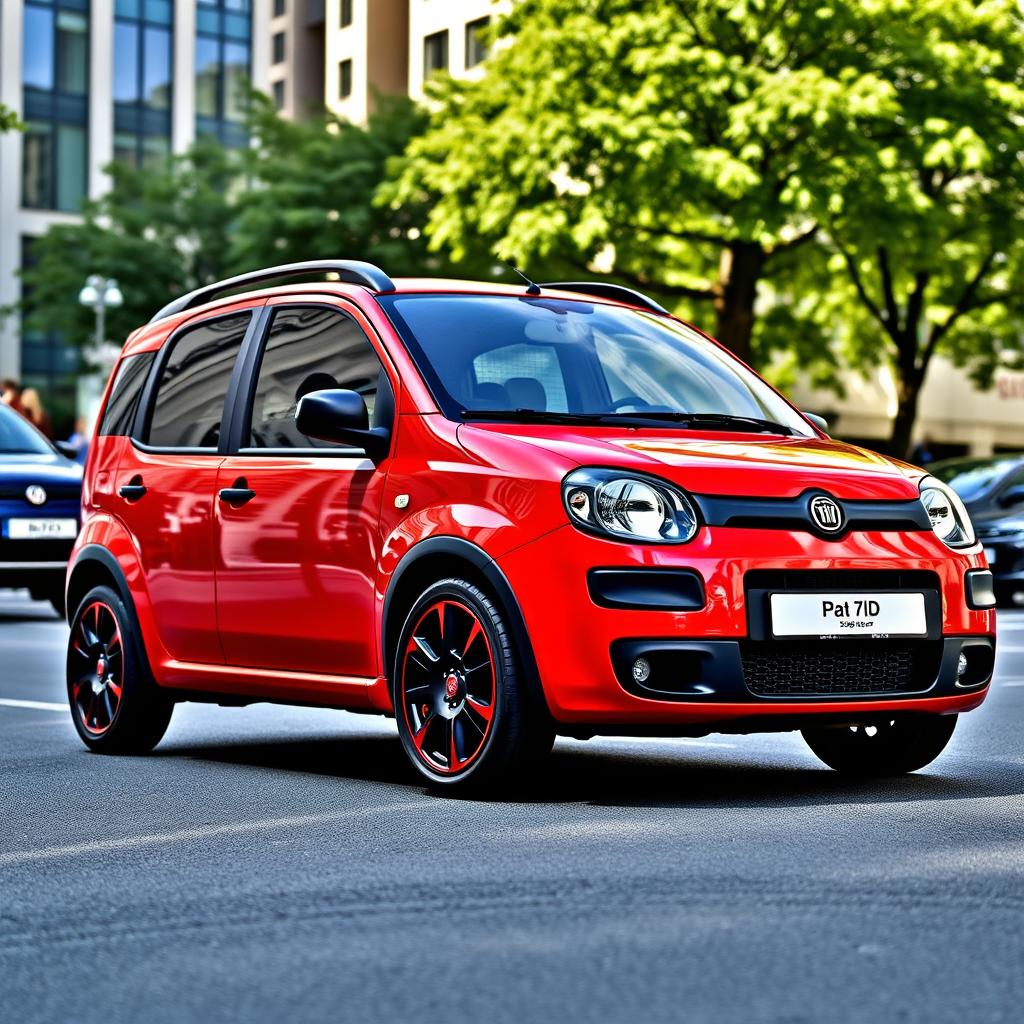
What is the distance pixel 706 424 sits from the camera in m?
7.59

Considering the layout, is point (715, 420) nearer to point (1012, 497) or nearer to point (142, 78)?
point (1012, 497)

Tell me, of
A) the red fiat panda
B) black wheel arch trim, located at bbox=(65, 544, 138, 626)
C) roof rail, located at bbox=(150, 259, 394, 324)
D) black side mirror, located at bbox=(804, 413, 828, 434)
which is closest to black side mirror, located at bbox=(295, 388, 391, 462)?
the red fiat panda

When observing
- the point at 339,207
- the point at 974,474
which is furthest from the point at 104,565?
the point at 339,207

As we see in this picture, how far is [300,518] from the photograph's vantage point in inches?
306

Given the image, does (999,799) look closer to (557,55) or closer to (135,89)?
(557,55)

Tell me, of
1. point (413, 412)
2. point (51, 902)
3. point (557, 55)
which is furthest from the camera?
point (557, 55)

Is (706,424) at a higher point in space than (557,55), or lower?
lower

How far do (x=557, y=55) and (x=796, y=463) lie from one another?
21894 millimetres

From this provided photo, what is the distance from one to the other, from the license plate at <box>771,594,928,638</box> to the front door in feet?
4.70

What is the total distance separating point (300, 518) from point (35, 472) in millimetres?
10046

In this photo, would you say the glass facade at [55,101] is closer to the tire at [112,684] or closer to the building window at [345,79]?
the building window at [345,79]

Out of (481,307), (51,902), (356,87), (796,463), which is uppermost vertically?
(356,87)

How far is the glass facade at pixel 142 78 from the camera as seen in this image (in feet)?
205

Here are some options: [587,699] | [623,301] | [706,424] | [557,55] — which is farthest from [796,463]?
[557,55]
